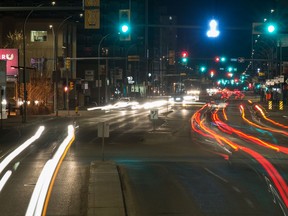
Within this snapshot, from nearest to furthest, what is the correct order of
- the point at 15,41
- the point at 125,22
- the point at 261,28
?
the point at 125,22 → the point at 261,28 → the point at 15,41

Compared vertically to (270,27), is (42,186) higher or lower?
lower

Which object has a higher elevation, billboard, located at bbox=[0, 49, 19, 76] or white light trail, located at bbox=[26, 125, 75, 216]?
billboard, located at bbox=[0, 49, 19, 76]

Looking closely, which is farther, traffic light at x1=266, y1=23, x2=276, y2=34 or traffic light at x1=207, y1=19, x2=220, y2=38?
traffic light at x1=266, y1=23, x2=276, y2=34

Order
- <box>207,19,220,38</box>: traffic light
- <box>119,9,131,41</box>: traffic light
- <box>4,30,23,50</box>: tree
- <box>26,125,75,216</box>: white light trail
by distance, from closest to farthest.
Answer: <box>26,125,75,216</box>: white light trail < <box>119,9,131,41</box>: traffic light < <box>207,19,220,38</box>: traffic light < <box>4,30,23,50</box>: tree

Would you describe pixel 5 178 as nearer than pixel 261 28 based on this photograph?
Yes

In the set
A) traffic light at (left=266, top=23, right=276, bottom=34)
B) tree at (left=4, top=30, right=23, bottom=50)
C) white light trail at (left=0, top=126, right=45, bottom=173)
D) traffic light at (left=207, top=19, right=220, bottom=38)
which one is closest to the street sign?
traffic light at (left=207, top=19, right=220, bottom=38)

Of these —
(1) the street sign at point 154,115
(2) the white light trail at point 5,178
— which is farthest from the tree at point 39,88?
(2) the white light trail at point 5,178

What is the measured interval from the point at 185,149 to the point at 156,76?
525ft

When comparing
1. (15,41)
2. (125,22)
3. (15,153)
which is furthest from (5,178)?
(15,41)

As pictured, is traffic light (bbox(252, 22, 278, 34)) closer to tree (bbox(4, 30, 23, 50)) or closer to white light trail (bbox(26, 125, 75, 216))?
white light trail (bbox(26, 125, 75, 216))

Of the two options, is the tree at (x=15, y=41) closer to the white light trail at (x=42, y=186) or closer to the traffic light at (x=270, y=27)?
the traffic light at (x=270, y=27)

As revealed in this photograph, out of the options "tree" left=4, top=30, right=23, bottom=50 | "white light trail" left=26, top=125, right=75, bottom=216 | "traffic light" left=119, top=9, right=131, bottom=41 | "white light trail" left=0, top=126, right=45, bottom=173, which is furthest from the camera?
"tree" left=4, top=30, right=23, bottom=50

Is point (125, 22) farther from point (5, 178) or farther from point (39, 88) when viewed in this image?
point (39, 88)

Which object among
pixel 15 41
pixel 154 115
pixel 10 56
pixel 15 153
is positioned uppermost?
pixel 15 41
